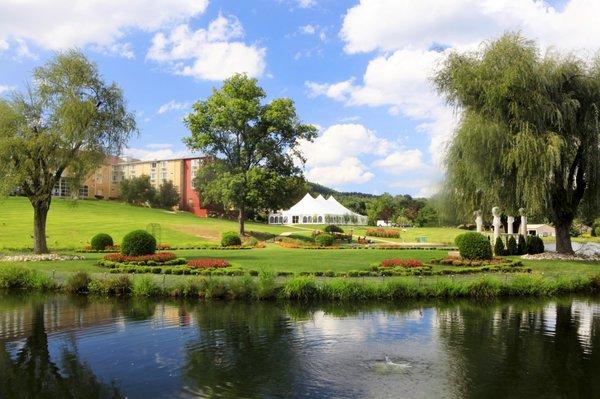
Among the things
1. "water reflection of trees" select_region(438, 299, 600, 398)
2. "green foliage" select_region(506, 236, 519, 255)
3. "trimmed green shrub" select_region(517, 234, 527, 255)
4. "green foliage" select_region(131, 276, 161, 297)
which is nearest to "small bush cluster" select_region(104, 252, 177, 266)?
"green foliage" select_region(131, 276, 161, 297)

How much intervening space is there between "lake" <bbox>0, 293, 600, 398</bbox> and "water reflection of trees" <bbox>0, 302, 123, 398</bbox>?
0.10ft

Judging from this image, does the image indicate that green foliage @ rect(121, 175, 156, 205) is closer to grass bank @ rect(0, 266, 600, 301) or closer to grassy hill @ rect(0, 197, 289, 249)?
grassy hill @ rect(0, 197, 289, 249)

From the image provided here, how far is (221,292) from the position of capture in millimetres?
17094

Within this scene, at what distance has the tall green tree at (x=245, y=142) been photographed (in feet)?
157

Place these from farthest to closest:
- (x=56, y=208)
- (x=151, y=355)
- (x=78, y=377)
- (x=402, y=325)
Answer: (x=56, y=208) → (x=402, y=325) → (x=151, y=355) → (x=78, y=377)

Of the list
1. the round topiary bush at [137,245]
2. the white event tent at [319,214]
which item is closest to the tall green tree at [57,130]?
the round topiary bush at [137,245]

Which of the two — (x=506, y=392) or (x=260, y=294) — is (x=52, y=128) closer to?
(x=260, y=294)

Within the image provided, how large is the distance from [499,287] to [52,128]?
23.0 m

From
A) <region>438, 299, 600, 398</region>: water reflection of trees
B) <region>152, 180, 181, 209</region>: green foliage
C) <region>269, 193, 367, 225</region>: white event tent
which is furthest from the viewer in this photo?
<region>152, 180, 181, 209</region>: green foliage

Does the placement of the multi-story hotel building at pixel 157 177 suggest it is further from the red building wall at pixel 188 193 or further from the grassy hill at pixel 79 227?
the grassy hill at pixel 79 227

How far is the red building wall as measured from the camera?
301ft

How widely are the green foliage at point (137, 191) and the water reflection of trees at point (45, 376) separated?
77.1 metres

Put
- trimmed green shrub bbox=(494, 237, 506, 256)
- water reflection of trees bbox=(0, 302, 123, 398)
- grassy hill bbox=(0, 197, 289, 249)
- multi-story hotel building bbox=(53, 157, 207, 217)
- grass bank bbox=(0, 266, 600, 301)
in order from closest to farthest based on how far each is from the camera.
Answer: water reflection of trees bbox=(0, 302, 123, 398) → grass bank bbox=(0, 266, 600, 301) → trimmed green shrub bbox=(494, 237, 506, 256) → grassy hill bbox=(0, 197, 289, 249) → multi-story hotel building bbox=(53, 157, 207, 217)

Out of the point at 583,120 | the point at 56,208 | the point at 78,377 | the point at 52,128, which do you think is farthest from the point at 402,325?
the point at 56,208
